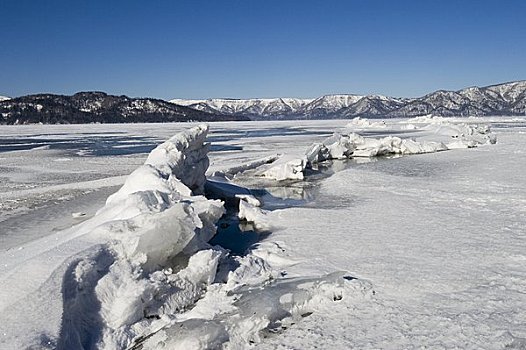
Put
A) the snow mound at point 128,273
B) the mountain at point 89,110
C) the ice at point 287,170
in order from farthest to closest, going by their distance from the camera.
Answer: the mountain at point 89,110 → the ice at point 287,170 → the snow mound at point 128,273

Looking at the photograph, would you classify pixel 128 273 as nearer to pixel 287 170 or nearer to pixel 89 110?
pixel 287 170

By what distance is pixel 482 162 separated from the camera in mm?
14758

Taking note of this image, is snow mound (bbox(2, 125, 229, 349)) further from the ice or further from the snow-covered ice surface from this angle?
the ice

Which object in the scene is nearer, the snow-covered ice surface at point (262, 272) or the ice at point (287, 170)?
the snow-covered ice surface at point (262, 272)

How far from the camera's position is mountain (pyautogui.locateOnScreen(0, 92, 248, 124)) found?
101812 mm

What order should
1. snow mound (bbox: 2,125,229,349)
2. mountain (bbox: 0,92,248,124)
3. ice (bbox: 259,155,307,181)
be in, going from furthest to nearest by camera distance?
1. mountain (bbox: 0,92,248,124)
2. ice (bbox: 259,155,307,181)
3. snow mound (bbox: 2,125,229,349)

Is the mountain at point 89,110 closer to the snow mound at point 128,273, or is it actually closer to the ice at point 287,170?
the ice at point 287,170

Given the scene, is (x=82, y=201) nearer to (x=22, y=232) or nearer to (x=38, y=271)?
(x=22, y=232)

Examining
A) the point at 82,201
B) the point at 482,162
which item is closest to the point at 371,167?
the point at 482,162

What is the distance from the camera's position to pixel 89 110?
403ft

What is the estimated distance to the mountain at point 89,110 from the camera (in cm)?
10181

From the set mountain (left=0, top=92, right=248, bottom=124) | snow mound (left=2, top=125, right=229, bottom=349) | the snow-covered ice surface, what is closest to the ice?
the snow-covered ice surface

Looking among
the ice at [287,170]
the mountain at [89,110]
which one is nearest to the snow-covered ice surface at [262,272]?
the ice at [287,170]

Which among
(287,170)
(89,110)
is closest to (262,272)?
(287,170)
